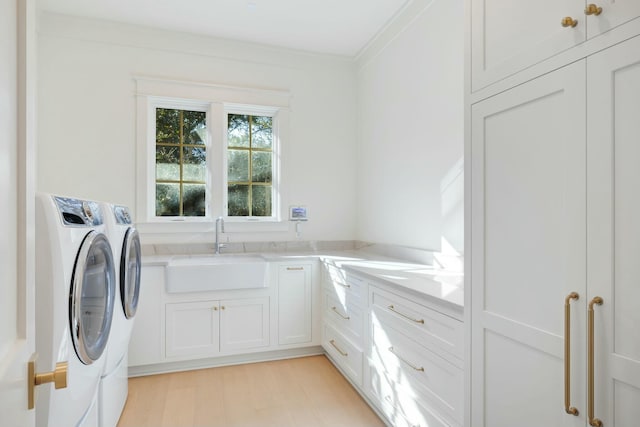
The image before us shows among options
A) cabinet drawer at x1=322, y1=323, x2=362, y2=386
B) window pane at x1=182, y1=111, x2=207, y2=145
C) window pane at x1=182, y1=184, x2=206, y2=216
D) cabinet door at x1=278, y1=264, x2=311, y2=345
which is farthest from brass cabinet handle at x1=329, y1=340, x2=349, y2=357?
window pane at x1=182, y1=111, x2=207, y2=145

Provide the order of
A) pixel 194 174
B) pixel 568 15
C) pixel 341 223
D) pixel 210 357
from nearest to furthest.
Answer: pixel 568 15, pixel 210 357, pixel 194 174, pixel 341 223

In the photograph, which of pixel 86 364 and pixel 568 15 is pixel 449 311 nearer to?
pixel 568 15

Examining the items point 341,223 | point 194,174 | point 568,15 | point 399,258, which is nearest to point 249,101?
point 194,174

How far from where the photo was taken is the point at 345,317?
102 inches

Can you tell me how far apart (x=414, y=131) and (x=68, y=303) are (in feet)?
7.89

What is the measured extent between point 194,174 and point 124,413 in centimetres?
197

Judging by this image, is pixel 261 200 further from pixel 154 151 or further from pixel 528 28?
pixel 528 28

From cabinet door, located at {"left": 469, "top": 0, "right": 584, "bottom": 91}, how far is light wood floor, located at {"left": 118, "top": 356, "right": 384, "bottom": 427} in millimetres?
1930

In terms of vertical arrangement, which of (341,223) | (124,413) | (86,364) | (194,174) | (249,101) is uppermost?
(249,101)

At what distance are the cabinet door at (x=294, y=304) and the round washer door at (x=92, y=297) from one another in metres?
1.52

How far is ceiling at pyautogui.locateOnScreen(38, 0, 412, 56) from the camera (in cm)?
283

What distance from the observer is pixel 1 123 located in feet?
1.56

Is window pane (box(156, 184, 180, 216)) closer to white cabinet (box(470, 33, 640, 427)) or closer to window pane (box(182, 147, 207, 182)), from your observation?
window pane (box(182, 147, 207, 182))

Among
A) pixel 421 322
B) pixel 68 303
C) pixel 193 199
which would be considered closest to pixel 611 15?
pixel 421 322
